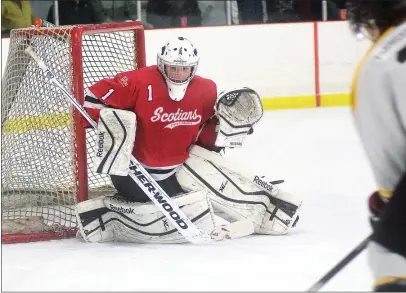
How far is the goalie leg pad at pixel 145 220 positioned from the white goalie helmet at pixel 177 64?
1.14 ft

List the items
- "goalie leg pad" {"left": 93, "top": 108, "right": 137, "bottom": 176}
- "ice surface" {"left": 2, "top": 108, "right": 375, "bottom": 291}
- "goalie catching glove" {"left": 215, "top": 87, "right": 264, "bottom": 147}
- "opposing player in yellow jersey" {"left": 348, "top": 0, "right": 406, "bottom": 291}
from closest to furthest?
"opposing player in yellow jersey" {"left": 348, "top": 0, "right": 406, "bottom": 291} → "ice surface" {"left": 2, "top": 108, "right": 375, "bottom": 291} → "goalie leg pad" {"left": 93, "top": 108, "right": 137, "bottom": 176} → "goalie catching glove" {"left": 215, "top": 87, "right": 264, "bottom": 147}

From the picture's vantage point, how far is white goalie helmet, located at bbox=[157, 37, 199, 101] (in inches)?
110

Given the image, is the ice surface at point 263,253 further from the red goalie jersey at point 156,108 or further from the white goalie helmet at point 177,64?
the white goalie helmet at point 177,64

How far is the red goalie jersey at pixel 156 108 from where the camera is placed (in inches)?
111

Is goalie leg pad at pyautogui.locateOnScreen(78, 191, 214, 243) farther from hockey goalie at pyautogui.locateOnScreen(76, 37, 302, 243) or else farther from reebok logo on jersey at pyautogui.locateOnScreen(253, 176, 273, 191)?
reebok logo on jersey at pyautogui.locateOnScreen(253, 176, 273, 191)

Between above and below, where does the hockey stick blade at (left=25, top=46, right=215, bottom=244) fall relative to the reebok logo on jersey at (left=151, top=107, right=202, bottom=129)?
below

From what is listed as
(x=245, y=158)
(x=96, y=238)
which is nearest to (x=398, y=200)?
(x=96, y=238)

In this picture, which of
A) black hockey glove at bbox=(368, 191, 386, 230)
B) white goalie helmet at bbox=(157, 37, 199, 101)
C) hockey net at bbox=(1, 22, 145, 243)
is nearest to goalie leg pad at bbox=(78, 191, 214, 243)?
hockey net at bbox=(1, 22, 145, 243)

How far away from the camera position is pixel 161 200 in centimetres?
Result: 283

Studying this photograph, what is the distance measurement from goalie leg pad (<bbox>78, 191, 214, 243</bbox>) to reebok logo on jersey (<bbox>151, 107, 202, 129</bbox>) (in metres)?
0.23

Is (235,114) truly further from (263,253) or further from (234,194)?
(263,253)

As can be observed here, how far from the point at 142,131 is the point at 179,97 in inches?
6.5

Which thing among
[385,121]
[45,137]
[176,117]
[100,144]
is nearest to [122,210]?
[100,144]

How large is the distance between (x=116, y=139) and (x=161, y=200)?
25cm
